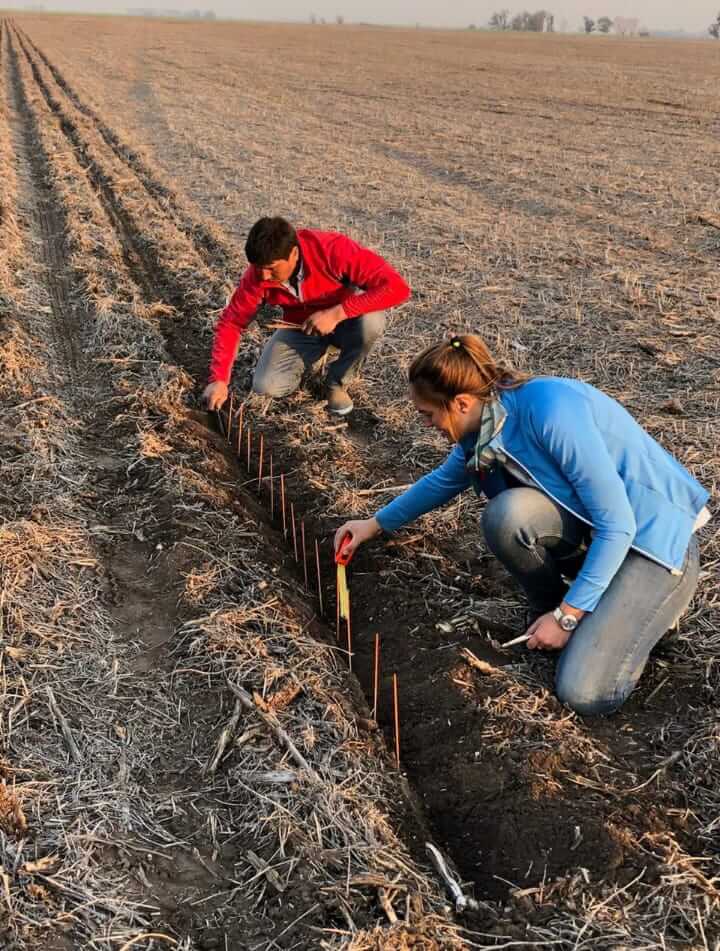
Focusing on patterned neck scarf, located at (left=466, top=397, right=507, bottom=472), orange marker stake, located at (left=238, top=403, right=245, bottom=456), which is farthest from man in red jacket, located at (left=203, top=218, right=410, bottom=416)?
patterned neck scarf, located at (left=466, top=397, right=507, bottom=472)

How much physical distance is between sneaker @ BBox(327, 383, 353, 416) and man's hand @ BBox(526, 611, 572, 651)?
2849 mm

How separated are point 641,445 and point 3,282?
638 centimetres

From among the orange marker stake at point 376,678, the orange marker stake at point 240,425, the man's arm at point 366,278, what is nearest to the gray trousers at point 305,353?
the orange marker stake at point 240,425

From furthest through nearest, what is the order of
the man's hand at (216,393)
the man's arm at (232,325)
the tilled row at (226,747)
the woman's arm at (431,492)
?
the man's arm at (232,325) < the man's hand at (216,393) < the woman's arm at (431,492) < the tilled row at (226,747)

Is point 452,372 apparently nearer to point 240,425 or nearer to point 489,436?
point 489,436

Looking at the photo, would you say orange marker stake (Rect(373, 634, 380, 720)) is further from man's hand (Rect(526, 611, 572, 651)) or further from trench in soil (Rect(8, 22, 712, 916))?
man's hand (Rect(526, 611, 572, 651))

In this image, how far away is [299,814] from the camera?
2.74 metres

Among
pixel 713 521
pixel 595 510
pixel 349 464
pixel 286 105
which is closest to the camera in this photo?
pixel 595 510

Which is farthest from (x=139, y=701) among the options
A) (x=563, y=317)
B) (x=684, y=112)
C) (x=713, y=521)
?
(x=684, y=112)

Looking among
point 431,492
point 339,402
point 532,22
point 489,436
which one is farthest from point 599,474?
point 532,22

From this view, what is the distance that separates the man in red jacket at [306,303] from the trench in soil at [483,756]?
1.67m

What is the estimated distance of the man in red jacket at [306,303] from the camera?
491 centimetres

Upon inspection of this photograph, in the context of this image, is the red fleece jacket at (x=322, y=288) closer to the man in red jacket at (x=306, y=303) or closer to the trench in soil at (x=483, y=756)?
the man in red jacket at (x=306, y=303)

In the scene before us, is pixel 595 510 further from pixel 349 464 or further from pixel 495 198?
pixel 495 198
